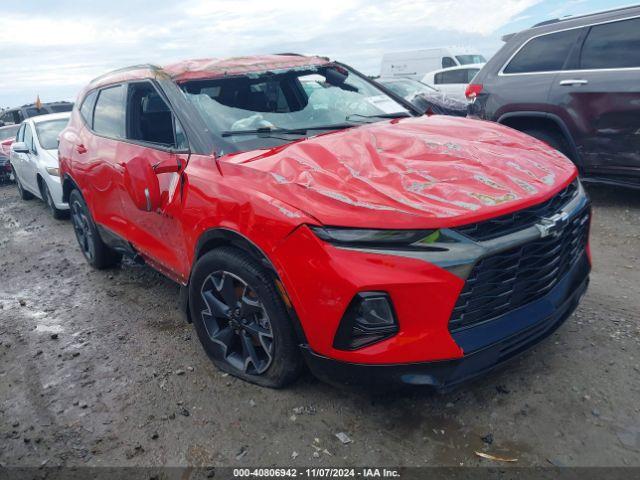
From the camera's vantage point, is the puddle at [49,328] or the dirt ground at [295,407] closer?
the dirt ground at [295,407]

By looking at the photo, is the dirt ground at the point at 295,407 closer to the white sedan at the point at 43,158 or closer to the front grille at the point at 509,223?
the front grille at the point at 509,223

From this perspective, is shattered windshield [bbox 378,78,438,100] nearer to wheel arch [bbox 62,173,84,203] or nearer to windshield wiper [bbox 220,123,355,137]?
wheel arch [bbox 62,173,84,203]

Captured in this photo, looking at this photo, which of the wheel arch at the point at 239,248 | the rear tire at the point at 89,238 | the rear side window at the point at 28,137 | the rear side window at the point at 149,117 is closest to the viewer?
the wheel arch at the point at 239,248

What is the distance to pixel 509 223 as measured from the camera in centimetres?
216

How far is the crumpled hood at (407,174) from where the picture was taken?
211 cm

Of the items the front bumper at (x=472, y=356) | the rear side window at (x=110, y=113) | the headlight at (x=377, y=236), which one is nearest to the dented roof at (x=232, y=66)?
the rear side window at (x=110, y=113)

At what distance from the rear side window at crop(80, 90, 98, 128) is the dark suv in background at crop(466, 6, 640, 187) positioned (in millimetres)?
4174

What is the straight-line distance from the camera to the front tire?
8.02ft


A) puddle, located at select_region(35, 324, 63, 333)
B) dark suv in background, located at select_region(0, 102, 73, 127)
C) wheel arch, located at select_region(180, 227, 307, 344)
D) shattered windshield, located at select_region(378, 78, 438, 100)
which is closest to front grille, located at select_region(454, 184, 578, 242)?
wheel arch, located at select_region(180, 227, 307, 344)

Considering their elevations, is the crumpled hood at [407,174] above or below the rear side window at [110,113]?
below

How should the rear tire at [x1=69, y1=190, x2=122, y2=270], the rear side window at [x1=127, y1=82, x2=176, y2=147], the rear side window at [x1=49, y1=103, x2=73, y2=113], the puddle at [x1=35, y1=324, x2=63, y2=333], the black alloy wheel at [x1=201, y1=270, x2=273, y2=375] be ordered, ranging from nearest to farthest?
the black alloy wheel at [x1=201, y1=270, x2=273, y2=375]
the rear side window at [x1=127, y1=82, x2=176, y2=147]
the puddle at [x1=35, y1=324, x2=63, y2=333]
the rear tire at [x1=69, y1=190, x2=122, y2=270]
the rear side window at [x1=49, y1=103, x2=73, y2=113]

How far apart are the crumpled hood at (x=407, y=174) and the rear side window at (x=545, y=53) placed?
3079 mm

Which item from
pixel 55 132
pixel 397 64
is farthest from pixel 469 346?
pixel 397 64

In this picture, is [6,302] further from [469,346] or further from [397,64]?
[397,64]
